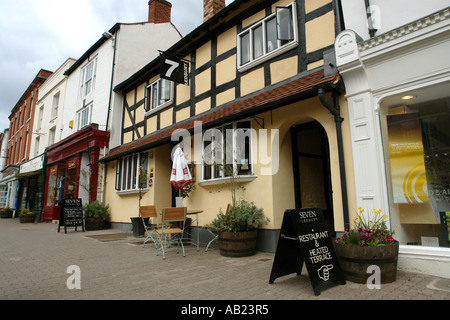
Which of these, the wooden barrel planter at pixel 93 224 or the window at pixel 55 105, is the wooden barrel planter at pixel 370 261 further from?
the window at pixel 55 105

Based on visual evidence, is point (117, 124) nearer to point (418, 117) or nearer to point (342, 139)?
point (342, 139)

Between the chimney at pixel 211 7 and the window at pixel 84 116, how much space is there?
8.40 metres

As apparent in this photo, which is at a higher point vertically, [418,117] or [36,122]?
[36,122]

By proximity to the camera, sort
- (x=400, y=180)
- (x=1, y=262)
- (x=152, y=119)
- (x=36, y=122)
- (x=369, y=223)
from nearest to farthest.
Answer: (x=369, y=223) < (x=400, y=180) < (x=1, y=262) < (x=152, y=119) < (x=36, y=122)

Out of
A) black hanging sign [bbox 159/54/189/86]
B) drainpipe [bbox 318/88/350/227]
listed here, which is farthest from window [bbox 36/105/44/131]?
drainpipe [bbox 318/88/350/227]

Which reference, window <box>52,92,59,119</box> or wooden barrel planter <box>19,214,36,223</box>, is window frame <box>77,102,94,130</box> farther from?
wooden barrel planter <box>19,214,36,223</box>

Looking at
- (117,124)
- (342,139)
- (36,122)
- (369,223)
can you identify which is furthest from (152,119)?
(36,122)

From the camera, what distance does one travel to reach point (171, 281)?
3930mm

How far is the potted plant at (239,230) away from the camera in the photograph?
18.1 feet

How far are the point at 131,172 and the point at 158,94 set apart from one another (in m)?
3.27

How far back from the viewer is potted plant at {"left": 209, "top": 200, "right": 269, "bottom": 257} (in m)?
5.51
